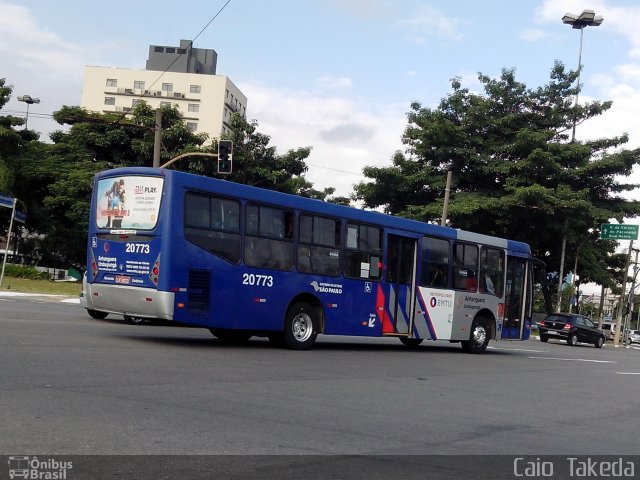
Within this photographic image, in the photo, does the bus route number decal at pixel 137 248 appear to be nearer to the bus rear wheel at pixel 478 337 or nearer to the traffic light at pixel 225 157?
the bus rear wheel at pixel 478 337

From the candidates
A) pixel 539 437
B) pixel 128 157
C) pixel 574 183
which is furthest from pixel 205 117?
pixel 539 437

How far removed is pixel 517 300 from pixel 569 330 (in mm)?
18571

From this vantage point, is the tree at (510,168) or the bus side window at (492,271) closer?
the bus side window at (492,271)

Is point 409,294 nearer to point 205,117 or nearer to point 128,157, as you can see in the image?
point 128,157

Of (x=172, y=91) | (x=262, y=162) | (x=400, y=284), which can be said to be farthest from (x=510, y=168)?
(x=172, y=91)

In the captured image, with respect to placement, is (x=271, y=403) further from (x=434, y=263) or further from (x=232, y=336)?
(x=434, y=263)

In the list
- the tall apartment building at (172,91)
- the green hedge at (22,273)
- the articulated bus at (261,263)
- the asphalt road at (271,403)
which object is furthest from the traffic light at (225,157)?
the tall apartment building at (172,91)

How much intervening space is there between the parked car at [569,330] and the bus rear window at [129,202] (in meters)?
30.2

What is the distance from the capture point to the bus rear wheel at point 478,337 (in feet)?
69.5

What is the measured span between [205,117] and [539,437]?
326ft

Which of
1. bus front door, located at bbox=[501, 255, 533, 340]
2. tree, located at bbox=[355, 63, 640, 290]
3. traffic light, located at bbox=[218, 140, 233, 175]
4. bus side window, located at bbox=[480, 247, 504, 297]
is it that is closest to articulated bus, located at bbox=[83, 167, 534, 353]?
bus side window, located at bbox=[480, 247, 504, 297]

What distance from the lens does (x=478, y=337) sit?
21.5m

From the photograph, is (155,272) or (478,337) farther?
(478,337)
